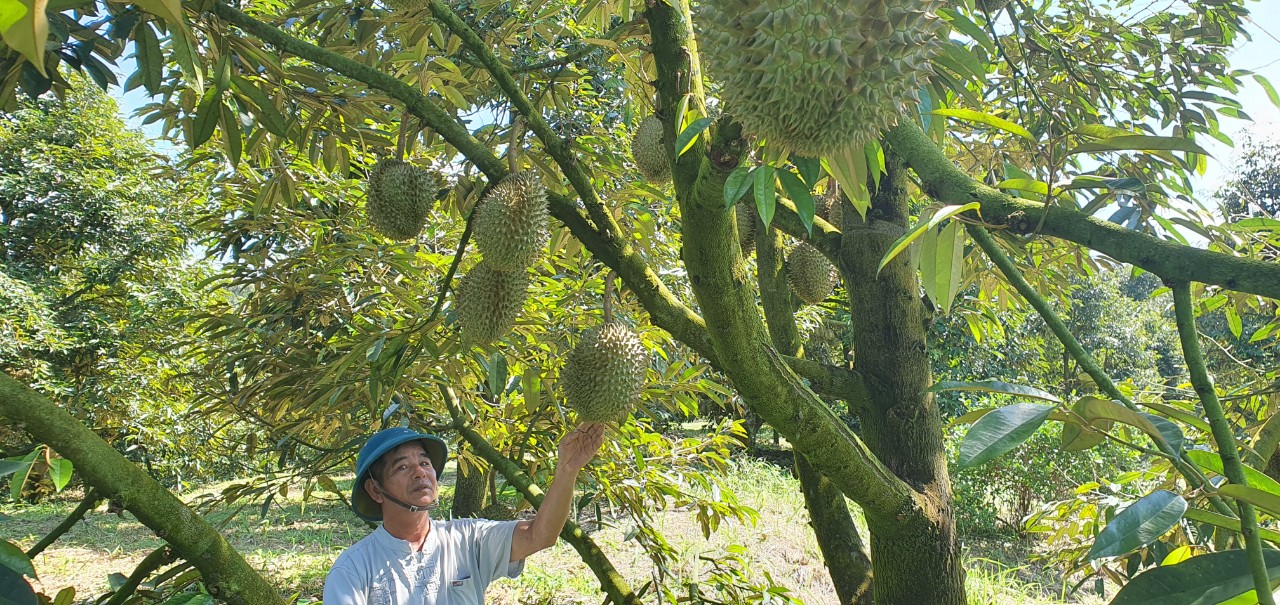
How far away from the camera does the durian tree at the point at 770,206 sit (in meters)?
0.66

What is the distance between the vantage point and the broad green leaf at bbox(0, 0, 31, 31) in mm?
394

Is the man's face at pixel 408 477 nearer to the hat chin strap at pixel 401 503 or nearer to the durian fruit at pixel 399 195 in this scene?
the hat chin strap at pixel 401 503

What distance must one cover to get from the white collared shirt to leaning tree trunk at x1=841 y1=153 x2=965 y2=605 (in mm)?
962

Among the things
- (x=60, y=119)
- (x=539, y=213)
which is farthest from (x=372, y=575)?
(x=60, y=119)

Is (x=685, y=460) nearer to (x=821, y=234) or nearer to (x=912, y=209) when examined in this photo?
(x=821, y=234)

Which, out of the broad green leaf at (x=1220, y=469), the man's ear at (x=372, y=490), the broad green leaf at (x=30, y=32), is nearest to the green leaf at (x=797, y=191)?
the broad green leaf at (x=1220, y=469)

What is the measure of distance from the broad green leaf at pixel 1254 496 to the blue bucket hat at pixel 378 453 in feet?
5.30

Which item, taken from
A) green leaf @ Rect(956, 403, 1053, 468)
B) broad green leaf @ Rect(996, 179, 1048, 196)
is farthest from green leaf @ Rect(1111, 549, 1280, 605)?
broad green leaf @ Rect(996, 179, 1048, 196)

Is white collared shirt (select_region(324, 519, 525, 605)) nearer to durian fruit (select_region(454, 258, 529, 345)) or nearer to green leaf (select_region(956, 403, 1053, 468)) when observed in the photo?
durian fruit (select_region(454, 258, 529, 345))

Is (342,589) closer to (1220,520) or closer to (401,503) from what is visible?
(401,503)

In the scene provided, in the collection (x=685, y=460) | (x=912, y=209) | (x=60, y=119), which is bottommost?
(x=685, y=460)

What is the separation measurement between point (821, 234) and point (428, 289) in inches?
53.2

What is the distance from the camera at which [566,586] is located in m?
4.23

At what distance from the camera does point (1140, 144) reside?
624 mm
